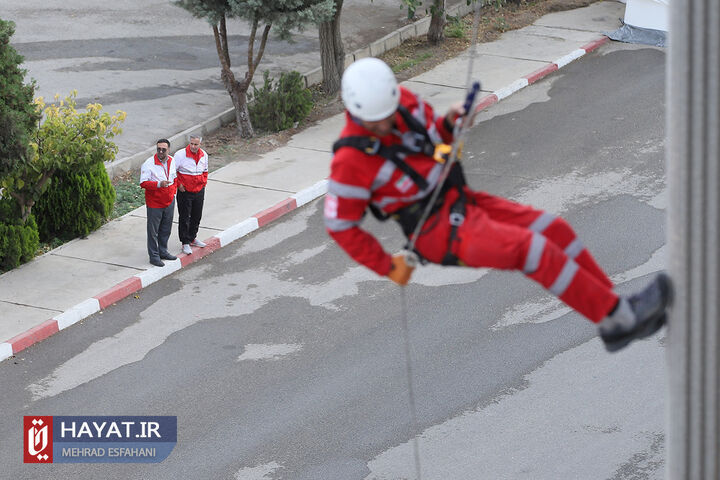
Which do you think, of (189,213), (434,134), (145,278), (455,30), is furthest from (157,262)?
(455,30)

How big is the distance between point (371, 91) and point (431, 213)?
31.2 inches

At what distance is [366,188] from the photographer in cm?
591

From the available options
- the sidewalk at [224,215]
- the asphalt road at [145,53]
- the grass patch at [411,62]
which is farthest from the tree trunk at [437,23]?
the asphalt road at [145,53]

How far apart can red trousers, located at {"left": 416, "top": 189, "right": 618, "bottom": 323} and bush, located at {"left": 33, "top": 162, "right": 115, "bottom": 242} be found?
11.0 metres

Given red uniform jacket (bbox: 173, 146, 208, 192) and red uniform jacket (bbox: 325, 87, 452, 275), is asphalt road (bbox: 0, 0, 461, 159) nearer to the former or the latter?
red uniform jacket (bbox: 173, 146, 208, 192)

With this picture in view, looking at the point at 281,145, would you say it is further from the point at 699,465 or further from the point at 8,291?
the point at 699,465

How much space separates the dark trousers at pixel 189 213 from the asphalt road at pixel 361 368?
478 millimetres

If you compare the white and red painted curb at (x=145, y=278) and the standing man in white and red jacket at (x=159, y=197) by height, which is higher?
the standing man in white and red jacket at (x=159, y=197)

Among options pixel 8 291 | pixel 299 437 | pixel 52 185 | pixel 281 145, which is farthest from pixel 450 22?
pixel 299 437

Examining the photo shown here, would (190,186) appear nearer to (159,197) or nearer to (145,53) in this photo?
(159,197)

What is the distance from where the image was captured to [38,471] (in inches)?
433

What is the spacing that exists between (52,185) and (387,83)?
11681 mm

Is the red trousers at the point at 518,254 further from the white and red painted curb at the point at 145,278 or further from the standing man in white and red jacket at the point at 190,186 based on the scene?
the standing man in white and red jacket at the point at 190,186

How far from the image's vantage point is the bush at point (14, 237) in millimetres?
15109
